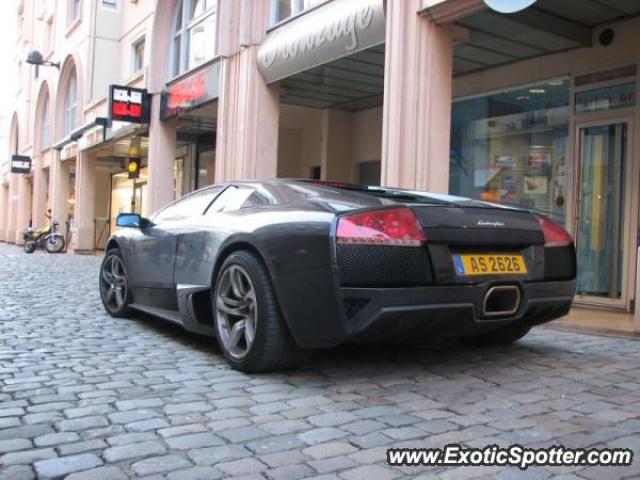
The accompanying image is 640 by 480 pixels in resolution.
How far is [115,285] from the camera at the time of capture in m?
6.16

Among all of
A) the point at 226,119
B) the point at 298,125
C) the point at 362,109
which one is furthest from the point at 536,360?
the point at 298,125

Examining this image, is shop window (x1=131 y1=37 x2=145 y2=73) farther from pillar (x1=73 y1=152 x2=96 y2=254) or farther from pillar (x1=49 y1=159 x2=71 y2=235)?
pillar (x1=49 y1=159 x2=71 y2=235)

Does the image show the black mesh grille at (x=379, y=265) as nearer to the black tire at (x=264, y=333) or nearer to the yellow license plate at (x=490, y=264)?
the yellow license plate at (x=490, y=264)

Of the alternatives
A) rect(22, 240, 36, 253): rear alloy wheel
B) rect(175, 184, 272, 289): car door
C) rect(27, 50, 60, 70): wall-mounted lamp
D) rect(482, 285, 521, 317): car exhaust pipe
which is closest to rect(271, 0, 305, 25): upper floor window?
rect(175, 184, 272, 289): car door

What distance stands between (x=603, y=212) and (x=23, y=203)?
3020 centimetres

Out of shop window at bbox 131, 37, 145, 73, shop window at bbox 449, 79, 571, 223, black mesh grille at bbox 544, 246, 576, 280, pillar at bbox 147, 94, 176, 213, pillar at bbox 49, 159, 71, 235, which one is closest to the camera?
black mesh grille at bbox 544, 246, 576, 280

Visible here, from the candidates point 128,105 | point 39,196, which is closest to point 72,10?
point 39,196

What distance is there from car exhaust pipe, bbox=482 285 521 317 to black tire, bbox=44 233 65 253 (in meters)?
19.9

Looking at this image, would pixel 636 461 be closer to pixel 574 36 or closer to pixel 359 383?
pixel 359 383

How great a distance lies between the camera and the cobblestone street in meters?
2.50

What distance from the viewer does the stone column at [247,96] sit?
10.8m

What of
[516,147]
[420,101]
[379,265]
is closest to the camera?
[379,265]

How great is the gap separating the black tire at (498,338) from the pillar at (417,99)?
2799 millimetres

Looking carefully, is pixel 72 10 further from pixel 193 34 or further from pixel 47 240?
pixel 193 34
